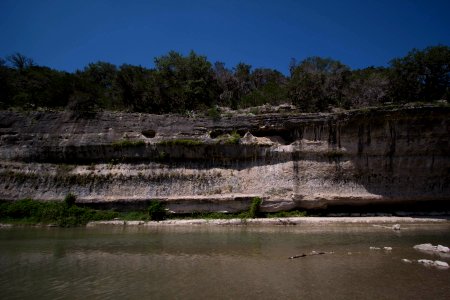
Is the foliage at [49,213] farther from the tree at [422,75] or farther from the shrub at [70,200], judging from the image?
the tree at [422,75]

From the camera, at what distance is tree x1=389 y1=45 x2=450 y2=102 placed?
116ft

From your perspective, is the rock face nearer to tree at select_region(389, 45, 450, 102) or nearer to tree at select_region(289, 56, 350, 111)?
tree at select_region(289, 56, 350, 111)

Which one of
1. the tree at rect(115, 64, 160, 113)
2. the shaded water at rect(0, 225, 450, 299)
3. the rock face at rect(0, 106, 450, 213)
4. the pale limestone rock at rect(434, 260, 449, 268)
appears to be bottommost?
the shaded water at rect(0, 225, 450, 299)

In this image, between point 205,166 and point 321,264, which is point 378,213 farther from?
point 321,264

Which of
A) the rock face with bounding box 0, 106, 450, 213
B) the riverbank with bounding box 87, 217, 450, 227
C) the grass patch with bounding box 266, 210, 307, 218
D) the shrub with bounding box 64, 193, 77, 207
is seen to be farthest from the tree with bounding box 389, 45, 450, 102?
the shrub with bounding box 64, 193, 77, 207

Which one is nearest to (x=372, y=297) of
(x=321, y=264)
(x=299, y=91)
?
(x=321, y=264)

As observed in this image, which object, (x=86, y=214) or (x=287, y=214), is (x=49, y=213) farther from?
(x=287, y=214)

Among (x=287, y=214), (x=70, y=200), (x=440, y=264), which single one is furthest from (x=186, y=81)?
(x=440, y=264)

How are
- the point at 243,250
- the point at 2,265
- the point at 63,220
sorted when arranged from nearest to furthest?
the point at 2,265 < the point at 243,250 < the point at 63,220

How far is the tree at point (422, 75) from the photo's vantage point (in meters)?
35.4

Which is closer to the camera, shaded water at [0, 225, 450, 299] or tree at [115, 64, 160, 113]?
shaded water at [0, 225, 450, 299]

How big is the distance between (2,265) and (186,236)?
8.95 metres

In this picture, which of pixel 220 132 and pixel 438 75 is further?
pixel 438 75

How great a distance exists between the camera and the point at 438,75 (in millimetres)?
36031
